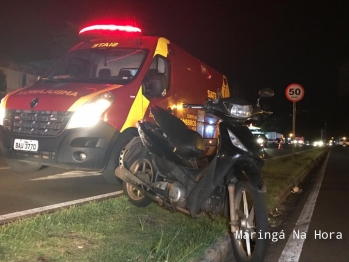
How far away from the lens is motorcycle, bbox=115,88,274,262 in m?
4.15

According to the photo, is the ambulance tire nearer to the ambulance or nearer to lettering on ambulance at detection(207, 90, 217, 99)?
the ambulance

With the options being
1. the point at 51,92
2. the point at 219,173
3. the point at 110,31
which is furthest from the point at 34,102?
the point at 219,173

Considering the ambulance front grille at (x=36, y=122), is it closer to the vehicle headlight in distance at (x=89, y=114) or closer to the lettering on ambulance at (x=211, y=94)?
the vehicle headlight in distance at (x=89, y=114)

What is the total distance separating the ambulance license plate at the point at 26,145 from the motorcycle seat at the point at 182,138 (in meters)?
2.27

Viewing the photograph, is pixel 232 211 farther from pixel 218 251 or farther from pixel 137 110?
pixel 137 110

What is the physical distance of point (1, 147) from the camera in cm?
680

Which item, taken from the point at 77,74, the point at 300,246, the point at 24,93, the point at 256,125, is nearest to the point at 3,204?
the point at 24,93

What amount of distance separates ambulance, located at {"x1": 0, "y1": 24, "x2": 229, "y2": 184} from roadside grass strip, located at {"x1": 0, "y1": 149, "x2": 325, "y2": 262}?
3.06 ft

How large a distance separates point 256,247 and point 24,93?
14.4 ft

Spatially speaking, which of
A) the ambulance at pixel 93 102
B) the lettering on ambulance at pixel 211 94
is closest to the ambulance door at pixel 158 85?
the ambulance at pixel 93 102

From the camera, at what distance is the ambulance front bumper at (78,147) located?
241 inches

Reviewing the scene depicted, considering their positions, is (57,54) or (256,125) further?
(57,54)

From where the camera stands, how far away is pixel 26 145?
253 inches

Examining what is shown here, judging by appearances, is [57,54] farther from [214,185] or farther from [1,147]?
[214,185]
